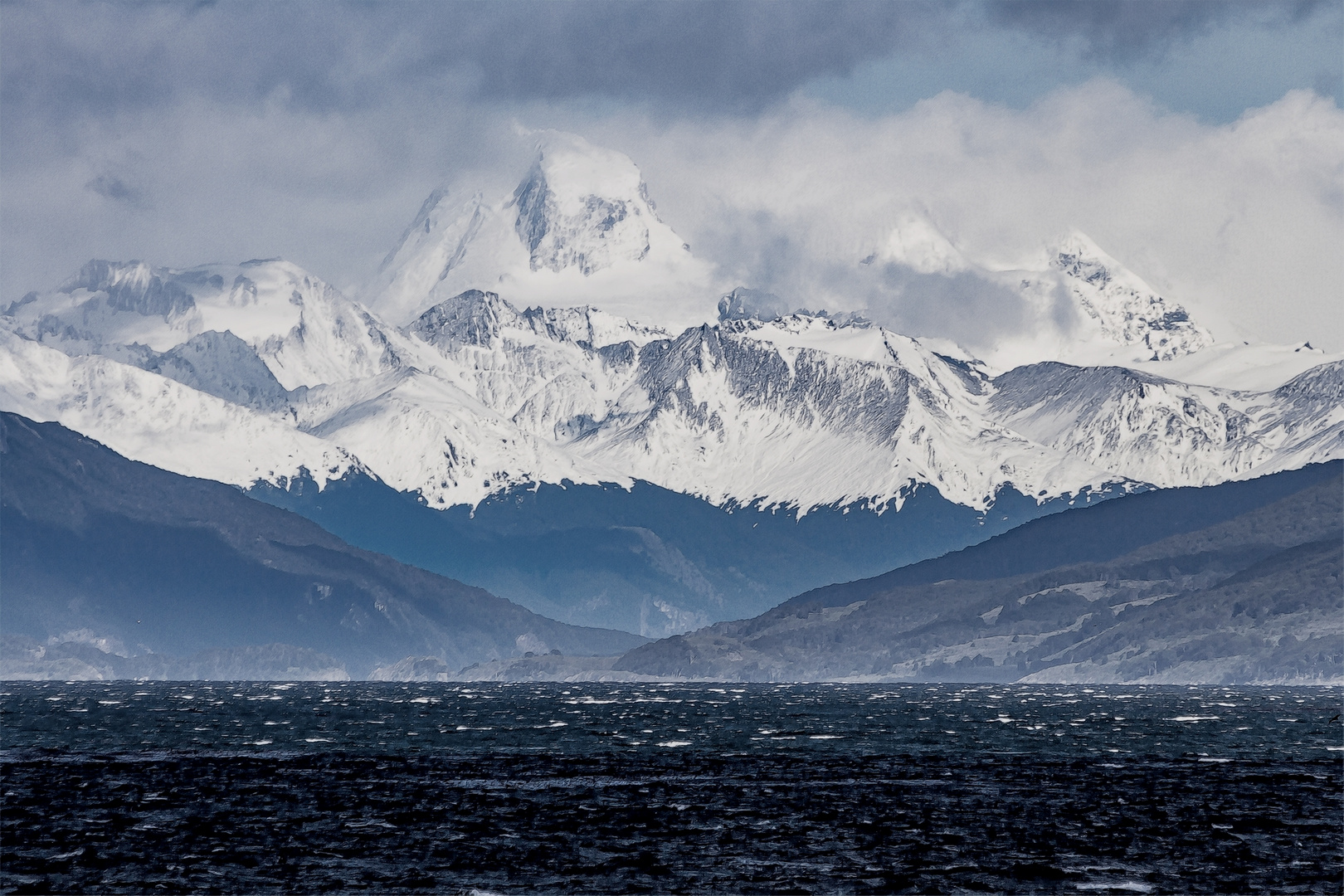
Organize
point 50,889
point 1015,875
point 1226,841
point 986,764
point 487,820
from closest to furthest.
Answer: point 50,889 → point 1015,875 → point 1226,841 → point 487,820 → point 986,764

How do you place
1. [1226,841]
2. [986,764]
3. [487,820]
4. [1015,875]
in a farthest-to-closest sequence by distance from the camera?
[986,764]
[487,820]
[1226,841]
[1015,875]

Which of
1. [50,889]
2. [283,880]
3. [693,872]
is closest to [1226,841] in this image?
[693,872]

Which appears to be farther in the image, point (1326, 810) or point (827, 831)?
point (1326, 810)

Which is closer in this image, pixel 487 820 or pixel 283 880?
pixel 283 880

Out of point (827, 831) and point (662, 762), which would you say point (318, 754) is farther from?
point (827, 831)

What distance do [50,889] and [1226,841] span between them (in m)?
71.4

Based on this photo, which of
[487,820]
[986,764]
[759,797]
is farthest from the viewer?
[986,764]

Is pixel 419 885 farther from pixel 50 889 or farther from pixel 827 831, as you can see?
pixel 827 831

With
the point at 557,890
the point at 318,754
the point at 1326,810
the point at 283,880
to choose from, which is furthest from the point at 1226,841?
the point at 318,754

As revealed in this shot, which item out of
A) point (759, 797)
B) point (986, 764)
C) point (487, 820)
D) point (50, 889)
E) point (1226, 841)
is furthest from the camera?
point (986, 764)

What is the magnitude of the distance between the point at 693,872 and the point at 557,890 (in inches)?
367

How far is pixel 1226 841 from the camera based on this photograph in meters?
123

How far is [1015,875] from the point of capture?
10944 centimetres

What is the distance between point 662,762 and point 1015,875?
79974 millimetres
